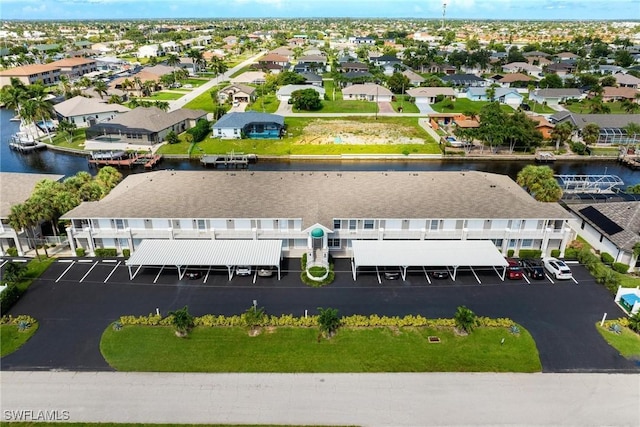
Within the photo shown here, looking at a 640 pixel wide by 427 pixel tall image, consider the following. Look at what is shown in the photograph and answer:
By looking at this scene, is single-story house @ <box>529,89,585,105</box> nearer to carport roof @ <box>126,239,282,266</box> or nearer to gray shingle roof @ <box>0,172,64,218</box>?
carport roof @ <box>126,239,282,266</box>

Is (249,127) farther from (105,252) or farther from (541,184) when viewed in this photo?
(541,184)

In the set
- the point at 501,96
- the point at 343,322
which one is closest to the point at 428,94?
the point at 501,96

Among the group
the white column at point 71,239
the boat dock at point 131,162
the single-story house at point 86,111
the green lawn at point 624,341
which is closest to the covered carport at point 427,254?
the green lawn at point 624,341

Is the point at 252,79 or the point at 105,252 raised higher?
the point at 252,79

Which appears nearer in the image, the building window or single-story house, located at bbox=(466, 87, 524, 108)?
the building window

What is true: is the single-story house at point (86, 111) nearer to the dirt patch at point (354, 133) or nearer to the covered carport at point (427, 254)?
the dirt patch at point (354, 133)

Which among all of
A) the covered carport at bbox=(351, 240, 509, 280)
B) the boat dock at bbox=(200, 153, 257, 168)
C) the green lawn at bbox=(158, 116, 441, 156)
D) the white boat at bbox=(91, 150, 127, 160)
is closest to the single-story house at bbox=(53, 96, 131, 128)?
the white boat at bbox=(91, 150, 127, 160)
